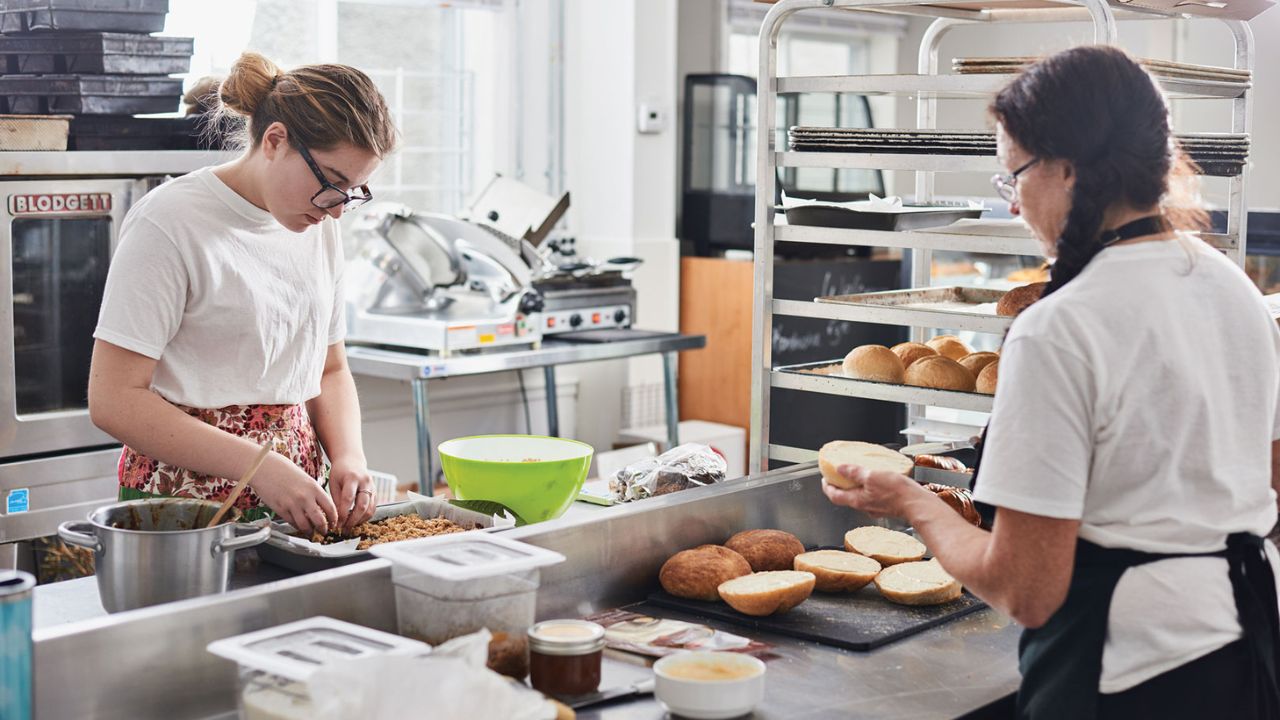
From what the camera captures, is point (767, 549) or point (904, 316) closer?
point (767, 549)

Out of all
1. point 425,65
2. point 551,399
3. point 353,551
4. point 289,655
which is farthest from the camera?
point 425,65

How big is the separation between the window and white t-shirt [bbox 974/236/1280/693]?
3.65 m

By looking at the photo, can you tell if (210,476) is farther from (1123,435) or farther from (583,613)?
(1123,435)

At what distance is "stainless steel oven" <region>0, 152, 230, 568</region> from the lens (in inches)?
131

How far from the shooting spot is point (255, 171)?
2.20m

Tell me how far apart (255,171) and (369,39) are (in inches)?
120

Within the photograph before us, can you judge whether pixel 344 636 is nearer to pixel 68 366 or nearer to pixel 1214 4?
pixel 1214 4

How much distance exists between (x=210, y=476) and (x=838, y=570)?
1005 millimetres

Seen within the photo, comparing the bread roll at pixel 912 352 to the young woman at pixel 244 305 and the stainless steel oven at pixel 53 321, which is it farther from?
the stainless steel oven at pixel 53 321

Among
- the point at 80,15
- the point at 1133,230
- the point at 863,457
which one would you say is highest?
the point at 80,15

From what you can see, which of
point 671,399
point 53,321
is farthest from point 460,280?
point 53,321

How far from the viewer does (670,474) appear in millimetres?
2387

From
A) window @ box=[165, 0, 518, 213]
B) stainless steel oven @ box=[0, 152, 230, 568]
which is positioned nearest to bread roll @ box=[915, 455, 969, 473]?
stainless steel oven @ box=[0, 152, 230, 568]

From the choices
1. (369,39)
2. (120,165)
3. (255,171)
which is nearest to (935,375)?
(255,171)
